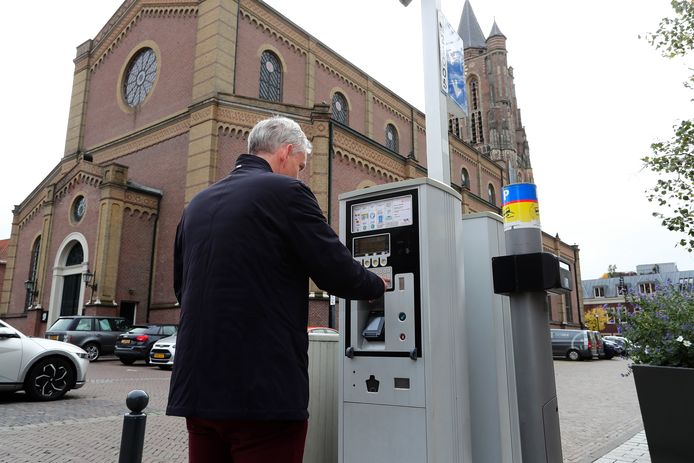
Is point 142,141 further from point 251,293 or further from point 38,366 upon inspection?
point 251,293

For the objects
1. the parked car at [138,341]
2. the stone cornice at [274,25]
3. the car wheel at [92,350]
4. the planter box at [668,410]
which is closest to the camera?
the planter box at [668,410]

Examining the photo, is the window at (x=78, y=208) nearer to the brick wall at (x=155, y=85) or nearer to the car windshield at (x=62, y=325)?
the brick wall at (x=155, y=85)

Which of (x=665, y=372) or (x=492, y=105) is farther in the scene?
(x=492, y=105)

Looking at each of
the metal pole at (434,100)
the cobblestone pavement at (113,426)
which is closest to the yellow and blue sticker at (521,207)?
the metal pole at (434,100)

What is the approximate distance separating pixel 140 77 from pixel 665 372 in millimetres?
27190

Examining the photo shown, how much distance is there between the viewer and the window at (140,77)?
82.4ft

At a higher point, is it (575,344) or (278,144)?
(278,144)

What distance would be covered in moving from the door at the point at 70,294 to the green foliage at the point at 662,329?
75.2 feet

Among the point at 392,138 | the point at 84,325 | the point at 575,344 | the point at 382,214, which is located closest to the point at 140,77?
the point at 84,325

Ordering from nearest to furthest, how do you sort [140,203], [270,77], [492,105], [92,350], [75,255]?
[92,350] < [140,203] < [75,255] < [270,77] < [492,105]

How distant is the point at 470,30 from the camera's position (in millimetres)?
51625

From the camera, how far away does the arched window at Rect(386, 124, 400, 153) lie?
34.0 m

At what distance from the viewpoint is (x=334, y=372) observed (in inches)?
144

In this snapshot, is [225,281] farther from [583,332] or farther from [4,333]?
[583,332]
